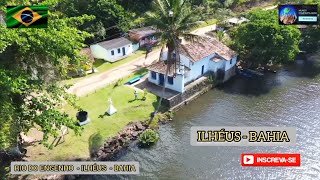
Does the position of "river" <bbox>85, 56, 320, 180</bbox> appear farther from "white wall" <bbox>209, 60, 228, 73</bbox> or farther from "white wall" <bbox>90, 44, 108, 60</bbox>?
"white wall" <bbox>90, 44, 108, 60</bbox>

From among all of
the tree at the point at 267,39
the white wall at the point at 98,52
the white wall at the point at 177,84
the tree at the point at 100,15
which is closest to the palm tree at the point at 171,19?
the white wall at the point at 177,84

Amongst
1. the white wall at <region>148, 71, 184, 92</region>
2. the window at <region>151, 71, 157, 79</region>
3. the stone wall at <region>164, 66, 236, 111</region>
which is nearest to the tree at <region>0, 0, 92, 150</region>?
the stone wall at <region>164, 66, 236, 111</region>

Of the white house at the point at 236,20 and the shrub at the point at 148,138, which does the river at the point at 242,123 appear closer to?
the shrub at the point at 148,138

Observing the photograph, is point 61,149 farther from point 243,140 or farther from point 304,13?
point 304,13

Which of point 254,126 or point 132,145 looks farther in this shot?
point 254,126

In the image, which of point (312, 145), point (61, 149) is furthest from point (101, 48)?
point (312, 145)

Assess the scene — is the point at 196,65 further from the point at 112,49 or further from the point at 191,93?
the point at 112,49
